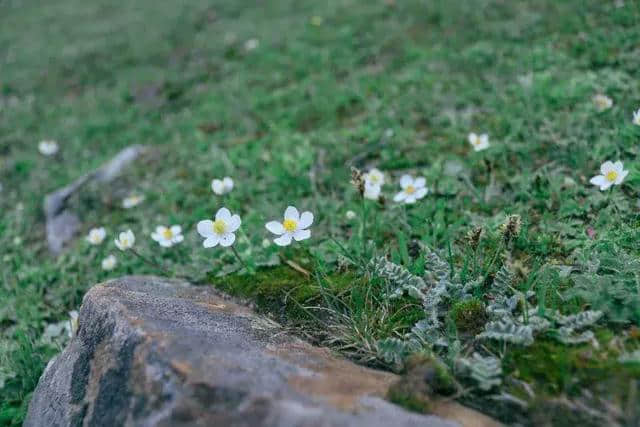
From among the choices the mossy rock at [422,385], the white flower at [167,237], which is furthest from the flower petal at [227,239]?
the mossy rock at [422,385]

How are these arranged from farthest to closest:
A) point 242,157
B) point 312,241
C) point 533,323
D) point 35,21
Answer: point 35,21 → point 242,157 → point 312,241 → point 533,323

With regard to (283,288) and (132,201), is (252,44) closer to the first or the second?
(132,201)

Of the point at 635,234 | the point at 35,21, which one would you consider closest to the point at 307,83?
the point at 635,234

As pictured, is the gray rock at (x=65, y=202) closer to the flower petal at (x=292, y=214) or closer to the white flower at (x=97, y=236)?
the white flower at (x=97, y=236)

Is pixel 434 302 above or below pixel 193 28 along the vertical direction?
below

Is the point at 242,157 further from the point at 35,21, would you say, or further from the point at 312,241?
the point at 35,21

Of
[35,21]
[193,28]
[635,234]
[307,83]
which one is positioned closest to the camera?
[635,234]
